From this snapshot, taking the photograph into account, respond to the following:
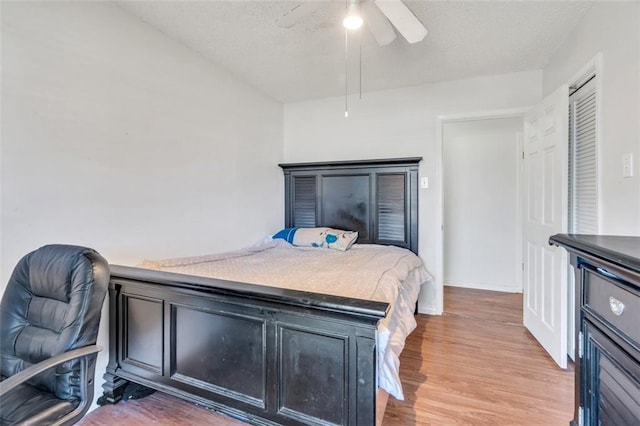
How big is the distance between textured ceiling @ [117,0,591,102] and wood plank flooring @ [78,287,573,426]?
2437mm

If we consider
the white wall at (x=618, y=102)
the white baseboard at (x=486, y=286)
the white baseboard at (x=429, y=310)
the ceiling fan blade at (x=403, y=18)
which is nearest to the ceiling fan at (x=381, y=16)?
the ceiling fan blade at (x=403, y=18)

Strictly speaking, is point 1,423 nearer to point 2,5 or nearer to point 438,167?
point 2,5

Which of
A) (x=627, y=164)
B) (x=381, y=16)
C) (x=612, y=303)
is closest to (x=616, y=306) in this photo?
(x=612, y=303)

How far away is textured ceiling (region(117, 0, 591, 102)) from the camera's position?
199cm

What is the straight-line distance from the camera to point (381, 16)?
5.70 ft

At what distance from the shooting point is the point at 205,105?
268cm

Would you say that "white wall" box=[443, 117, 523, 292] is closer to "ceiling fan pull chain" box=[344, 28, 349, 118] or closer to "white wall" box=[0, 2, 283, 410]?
"ceiling fan pull chain" box=[344, 28, 349, 118]

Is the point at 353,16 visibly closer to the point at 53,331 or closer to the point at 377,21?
the point at 377,21

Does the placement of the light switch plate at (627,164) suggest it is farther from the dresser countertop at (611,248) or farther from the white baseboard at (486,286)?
the white baseboard at (486,286)

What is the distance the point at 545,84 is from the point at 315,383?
3237mm

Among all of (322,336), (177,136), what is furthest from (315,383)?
(177,136)

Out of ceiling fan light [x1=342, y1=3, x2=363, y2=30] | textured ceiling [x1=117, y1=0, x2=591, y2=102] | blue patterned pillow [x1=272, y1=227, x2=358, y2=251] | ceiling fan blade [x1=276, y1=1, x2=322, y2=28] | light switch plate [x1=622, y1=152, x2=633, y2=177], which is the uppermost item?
textured ceiling [x1=117, y1=0, x2=591, y2=102]

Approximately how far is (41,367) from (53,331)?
0.94 feet

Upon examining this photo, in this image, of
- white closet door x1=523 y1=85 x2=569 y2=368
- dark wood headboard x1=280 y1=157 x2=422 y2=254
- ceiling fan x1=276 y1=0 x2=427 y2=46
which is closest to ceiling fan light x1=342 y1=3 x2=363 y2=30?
ceiling fan x1=276 y1=0 x2=427 y2=46
